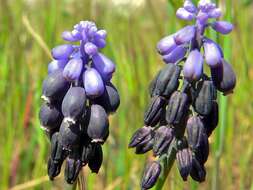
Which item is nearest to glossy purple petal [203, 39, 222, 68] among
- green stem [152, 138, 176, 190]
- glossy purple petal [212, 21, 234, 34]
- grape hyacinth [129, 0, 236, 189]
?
grape hyacinth [129, 0, 236, 189]

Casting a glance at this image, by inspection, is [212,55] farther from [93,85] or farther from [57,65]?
[57,65]

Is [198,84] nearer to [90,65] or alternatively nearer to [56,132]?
[90,65]

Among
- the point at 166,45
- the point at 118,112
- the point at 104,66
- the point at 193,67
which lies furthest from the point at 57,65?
the point at 118,112

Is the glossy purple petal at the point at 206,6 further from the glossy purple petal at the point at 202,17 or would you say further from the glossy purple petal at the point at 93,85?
the glossy purple petal at the point at 93,85

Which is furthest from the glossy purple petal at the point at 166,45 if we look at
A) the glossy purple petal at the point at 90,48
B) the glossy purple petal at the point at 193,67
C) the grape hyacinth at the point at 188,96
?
the glossy purple petal at the point at 90,48

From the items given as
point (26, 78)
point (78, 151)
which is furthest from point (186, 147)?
point (26, 78)

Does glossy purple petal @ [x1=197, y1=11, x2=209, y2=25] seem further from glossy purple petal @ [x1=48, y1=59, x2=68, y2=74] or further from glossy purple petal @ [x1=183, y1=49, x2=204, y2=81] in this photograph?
glossy purple petal @ [x1=48, y1=59, x2=68, y2=74]
